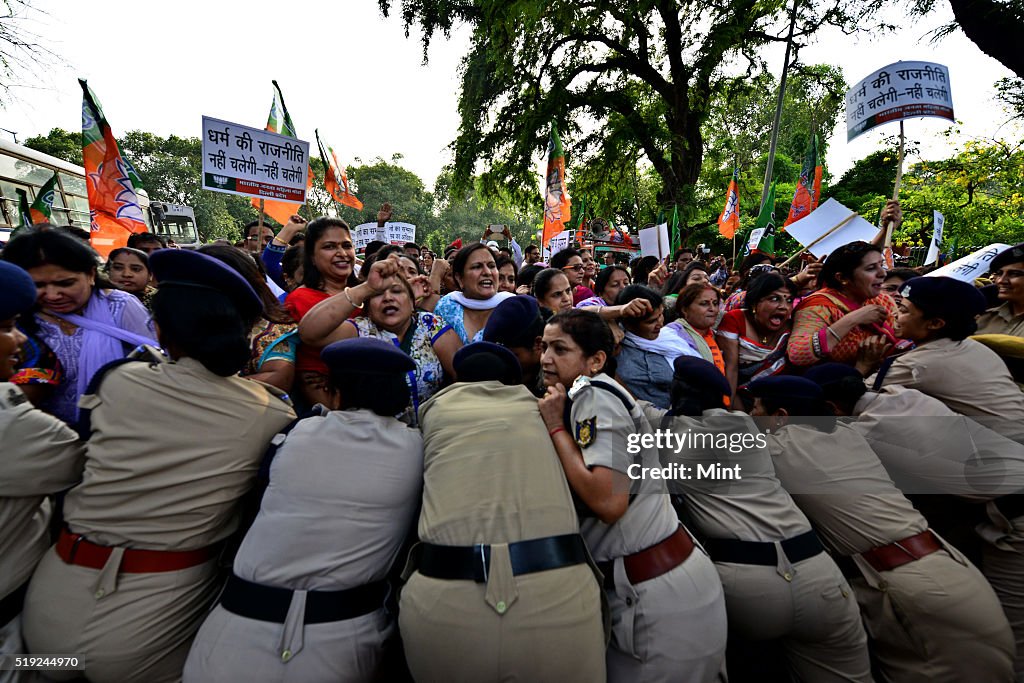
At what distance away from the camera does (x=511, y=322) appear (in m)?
2.56

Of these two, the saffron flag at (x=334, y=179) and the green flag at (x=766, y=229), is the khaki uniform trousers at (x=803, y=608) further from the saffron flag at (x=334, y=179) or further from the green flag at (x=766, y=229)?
the saffron flag at (x=334, y=179)

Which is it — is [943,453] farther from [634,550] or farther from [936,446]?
[634,550]

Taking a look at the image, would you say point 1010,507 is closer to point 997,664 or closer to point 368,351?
point 997,664

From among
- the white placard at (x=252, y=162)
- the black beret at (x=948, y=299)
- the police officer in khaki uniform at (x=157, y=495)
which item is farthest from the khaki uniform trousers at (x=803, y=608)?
the white placard at (x=252, y=162)

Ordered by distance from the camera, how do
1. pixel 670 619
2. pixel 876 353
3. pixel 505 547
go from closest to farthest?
pixel 505 547, pixel 670 619, pixel 876 353

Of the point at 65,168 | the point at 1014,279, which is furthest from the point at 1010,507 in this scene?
the point at 65,168

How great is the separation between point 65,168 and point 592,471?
537 inches

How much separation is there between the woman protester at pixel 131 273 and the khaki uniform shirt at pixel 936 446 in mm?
4610

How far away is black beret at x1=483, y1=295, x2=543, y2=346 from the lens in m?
2.56

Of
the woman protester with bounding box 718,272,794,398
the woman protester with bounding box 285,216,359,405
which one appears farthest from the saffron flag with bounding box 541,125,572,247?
the woman protester with bounding box 285,216,359,405

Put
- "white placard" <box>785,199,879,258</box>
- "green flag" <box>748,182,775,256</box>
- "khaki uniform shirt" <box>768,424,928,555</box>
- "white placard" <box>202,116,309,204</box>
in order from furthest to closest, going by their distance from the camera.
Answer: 1. "green flag" <box>748,182,775,256</box>
2. "white placard" <box>785,199,879,258</box>
3. "white placard" <box>202,116,309,204</box>
4. "khaki uniform shirt" <box>768,424,928,555</box>

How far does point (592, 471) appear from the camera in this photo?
5.67 feet

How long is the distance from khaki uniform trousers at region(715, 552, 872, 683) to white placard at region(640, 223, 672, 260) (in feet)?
22.1

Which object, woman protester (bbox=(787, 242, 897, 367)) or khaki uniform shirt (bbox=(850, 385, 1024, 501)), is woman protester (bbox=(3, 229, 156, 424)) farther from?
woman protester (bbox=(787, 242, 897, 367))
